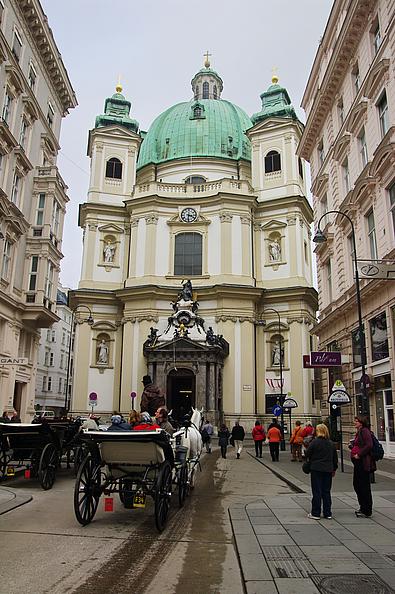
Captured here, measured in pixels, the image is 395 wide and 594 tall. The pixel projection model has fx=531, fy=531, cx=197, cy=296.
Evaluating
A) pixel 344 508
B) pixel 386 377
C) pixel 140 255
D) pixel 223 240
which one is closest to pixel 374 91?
pixel 386 377

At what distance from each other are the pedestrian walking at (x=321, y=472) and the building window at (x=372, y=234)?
45.4 ft

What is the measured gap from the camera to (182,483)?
10.9m

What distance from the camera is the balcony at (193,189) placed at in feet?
152

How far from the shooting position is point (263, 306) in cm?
4409

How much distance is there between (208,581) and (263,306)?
126 feet

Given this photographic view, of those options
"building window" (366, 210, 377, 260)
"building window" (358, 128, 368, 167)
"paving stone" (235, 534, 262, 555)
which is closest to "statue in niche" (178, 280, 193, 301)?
"building window" (358, 128, 368, 167)

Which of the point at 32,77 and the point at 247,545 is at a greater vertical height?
the point at 32,77

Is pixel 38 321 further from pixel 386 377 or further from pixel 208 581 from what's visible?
pixel 208 581

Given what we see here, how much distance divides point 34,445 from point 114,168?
40024mm

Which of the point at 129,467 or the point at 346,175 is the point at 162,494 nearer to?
the point at 129,467

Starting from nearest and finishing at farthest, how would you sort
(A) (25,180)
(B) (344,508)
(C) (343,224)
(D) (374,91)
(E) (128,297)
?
(B) (344,508)
(D) (374,91)
(C) (343,224)
(A) (25,180)
(E) (128,297)

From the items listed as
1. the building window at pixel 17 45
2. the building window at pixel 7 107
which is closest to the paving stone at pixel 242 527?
the building window at pixel 7 107

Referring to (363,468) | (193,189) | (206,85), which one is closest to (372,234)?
(363,468)

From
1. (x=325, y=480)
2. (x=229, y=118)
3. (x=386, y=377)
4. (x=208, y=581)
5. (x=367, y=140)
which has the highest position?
(x=229, y=118)
